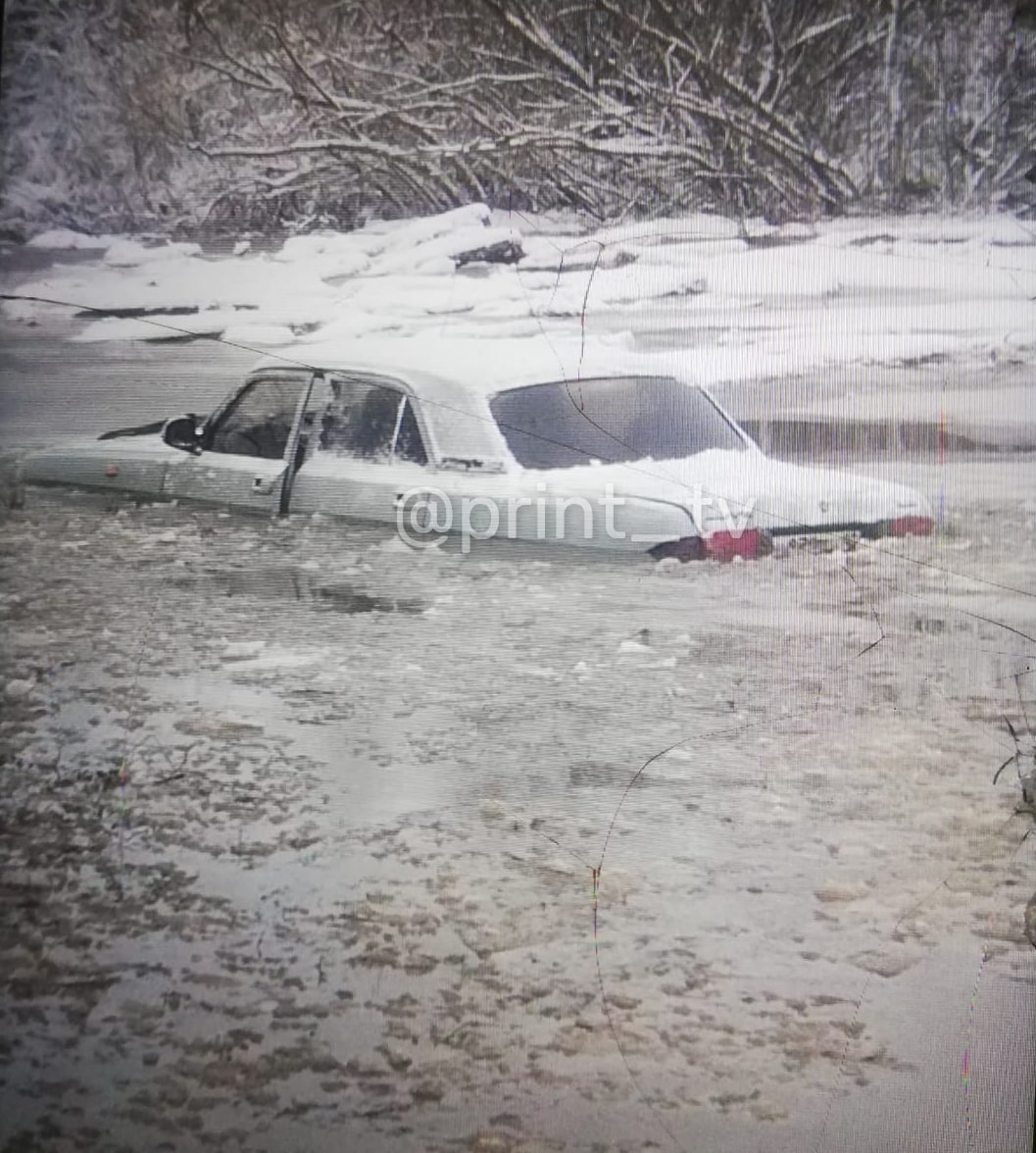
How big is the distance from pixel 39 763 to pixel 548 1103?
100 centimetres

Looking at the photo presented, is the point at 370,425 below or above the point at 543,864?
above

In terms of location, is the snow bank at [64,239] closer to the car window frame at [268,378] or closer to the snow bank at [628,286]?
the snow bank at [628,286]

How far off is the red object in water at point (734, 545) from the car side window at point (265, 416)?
2.42 feet

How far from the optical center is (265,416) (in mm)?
1666

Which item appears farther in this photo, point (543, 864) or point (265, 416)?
point (265, 416)

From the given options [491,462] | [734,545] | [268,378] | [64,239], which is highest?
[64,239]

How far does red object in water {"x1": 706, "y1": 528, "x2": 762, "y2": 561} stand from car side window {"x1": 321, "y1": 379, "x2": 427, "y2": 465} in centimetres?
49

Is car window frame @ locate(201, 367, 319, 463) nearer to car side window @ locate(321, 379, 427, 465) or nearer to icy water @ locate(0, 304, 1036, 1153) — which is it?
car side window @ locate(321, 379, 427, 465)

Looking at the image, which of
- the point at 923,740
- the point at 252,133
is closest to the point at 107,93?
the point at 252,133

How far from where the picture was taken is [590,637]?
1582mm

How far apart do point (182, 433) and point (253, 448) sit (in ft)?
0.43

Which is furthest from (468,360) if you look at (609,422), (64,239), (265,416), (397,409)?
(64,239)

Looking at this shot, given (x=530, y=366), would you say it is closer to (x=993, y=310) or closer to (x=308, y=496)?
(x=308, y=496)

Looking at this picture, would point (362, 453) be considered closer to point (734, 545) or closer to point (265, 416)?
point (265, 416)
